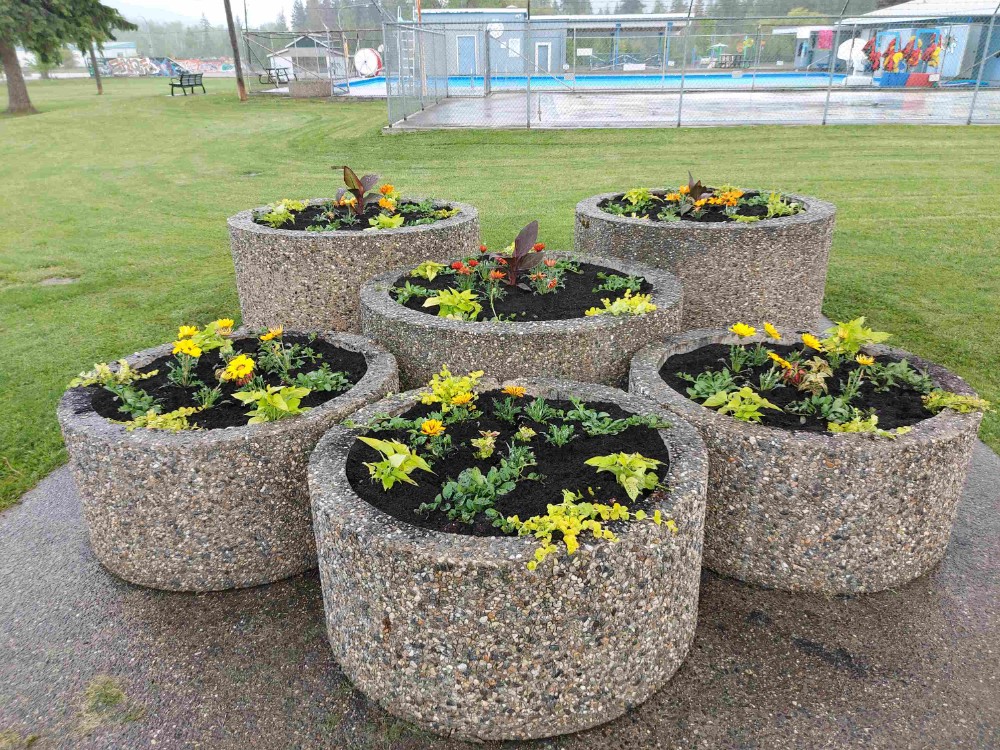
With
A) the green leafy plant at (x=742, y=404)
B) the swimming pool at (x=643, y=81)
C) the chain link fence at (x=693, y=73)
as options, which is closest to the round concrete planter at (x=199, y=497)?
the green leafy plant at (x=742, y=404)

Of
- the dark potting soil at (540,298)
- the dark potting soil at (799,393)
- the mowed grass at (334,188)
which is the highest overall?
the dark potting soil at (540,298)

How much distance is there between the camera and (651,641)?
92.2 inches

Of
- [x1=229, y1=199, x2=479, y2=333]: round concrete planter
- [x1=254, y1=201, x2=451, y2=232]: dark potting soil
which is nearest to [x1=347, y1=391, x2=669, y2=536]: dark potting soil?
[x1=229, y1=199, x2=479, y2=333]: round concrete planter

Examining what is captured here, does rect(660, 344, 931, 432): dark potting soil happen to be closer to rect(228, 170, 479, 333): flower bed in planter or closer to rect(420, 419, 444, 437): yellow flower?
rect(420, 419, 444, 437): yellow flower

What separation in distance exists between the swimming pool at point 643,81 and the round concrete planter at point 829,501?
26.2 m

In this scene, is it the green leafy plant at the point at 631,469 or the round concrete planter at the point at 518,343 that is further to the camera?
the round concrete planter at the point at 518,343

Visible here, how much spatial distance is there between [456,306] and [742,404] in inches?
61.1

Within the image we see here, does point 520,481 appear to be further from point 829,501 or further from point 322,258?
point 322,258

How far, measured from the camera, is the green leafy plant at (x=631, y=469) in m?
2.34

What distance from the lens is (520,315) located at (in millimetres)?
3783

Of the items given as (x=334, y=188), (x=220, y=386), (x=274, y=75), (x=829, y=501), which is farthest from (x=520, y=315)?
(x=274, y=75)

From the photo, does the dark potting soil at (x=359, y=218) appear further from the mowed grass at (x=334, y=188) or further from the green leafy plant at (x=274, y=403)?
the green leafy plant at (x=274, y=403)

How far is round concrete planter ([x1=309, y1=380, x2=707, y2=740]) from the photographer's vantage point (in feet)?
6.91

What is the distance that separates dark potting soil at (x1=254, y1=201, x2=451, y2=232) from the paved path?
2.83 m
